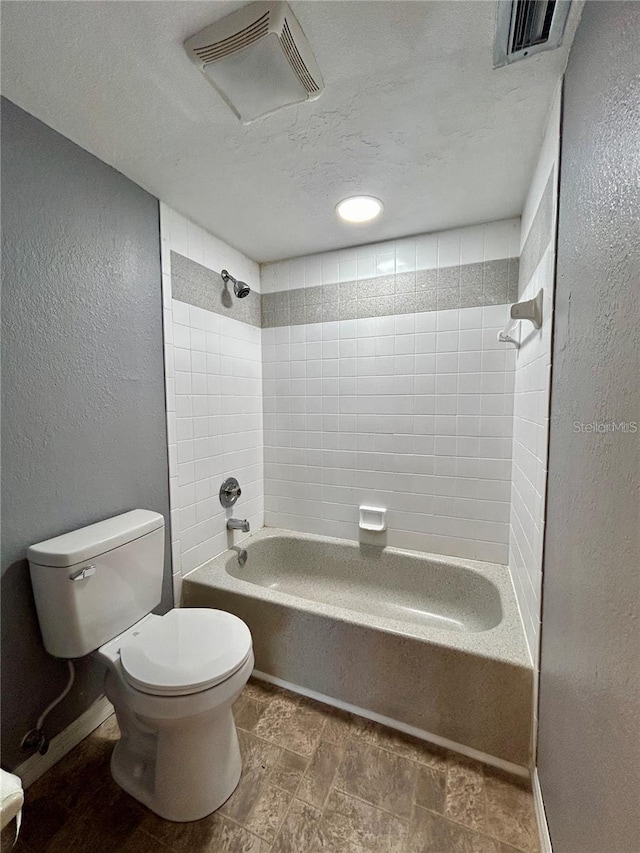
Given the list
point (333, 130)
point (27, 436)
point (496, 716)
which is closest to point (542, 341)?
point (333, 130)

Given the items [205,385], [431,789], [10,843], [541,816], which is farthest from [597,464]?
[10,843]

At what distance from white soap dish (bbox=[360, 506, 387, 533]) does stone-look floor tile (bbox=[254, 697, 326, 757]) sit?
3.03ft

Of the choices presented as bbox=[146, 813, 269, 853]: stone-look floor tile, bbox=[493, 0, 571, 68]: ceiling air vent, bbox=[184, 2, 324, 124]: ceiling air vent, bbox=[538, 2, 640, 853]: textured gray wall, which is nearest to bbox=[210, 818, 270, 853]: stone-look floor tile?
bbox=[146, 813, 269, 853]: stone-look floor tile

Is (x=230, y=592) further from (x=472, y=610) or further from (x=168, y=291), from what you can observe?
(x=168, y=291)

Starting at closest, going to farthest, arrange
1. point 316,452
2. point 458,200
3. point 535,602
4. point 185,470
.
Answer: point 535,602 < point 458,200 < point 185,470 < point 316,452

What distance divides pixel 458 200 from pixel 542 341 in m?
0.87

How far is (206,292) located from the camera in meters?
1.83

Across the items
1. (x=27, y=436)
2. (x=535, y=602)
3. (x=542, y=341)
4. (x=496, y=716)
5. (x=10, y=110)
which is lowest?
(x=496, y=716)

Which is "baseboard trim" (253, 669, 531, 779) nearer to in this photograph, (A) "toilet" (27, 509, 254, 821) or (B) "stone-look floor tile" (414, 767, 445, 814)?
(B) "stone-look floor tile" (414, 767, 445, 814)

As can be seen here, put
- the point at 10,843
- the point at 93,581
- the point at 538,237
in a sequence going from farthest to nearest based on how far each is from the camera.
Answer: the point at 538,237
the point at 93,581
the point at 10,843

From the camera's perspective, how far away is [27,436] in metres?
1.09

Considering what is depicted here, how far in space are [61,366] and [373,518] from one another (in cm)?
173

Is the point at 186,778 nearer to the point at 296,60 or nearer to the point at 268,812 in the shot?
the point at 268,812

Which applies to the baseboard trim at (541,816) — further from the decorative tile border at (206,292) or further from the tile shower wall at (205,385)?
the decorative tile border at (206,292)
